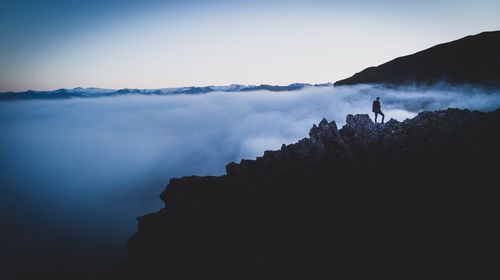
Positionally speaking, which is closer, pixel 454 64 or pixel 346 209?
pixel 346 209

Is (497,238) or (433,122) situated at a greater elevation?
(433,122)

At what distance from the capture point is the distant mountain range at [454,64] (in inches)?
3804

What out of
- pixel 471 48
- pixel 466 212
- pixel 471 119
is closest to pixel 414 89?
pixel 471 48

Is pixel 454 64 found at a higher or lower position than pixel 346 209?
higher

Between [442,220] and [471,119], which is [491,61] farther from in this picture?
[442,220]

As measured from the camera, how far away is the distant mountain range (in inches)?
3804

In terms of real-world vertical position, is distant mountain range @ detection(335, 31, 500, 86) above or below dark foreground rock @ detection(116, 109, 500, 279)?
above

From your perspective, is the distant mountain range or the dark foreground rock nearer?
the dark foreground rock

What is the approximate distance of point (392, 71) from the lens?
14388 centimetres

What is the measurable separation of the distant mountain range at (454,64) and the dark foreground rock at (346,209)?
96.3m

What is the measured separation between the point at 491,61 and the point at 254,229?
121920 mm

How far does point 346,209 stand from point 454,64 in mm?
128889

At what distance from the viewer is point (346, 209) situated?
18656 mm

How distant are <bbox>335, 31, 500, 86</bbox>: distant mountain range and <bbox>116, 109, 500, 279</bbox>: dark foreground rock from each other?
9625 cm
